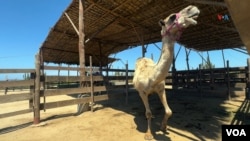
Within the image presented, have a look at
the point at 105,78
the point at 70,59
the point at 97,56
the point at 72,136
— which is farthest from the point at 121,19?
A: the point at 70,59

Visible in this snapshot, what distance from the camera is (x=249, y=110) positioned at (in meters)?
8.16

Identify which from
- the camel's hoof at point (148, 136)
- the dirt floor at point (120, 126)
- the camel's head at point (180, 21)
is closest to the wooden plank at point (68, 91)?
the dirt floor at point (120, 126)

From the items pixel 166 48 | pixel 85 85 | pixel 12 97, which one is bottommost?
pixel 12 97

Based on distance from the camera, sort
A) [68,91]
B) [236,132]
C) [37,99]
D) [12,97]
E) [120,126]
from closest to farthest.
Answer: [236,132] → [12,97] → [120,126] → [37,99] → [68,91]

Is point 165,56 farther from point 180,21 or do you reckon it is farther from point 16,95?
point 16,95

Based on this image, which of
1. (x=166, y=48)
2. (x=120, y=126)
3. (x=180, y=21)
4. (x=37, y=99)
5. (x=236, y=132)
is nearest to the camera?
(x=236, y=132)

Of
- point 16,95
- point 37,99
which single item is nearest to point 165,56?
point 37,99

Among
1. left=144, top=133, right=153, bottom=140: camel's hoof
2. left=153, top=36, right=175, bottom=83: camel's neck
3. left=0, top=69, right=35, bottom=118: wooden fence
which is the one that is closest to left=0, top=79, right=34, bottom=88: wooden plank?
left=0, top=69, right=35, bottom=118: wooden fence

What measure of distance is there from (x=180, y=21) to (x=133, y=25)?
7.80 metres

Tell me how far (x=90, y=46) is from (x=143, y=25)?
8.04 metres

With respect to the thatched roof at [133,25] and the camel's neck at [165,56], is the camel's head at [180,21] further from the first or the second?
the thatched roof at [133,25]

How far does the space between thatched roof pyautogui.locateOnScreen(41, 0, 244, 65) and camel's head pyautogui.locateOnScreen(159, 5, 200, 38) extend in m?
1.43

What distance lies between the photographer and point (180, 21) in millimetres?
4043

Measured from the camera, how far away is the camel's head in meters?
3.88
